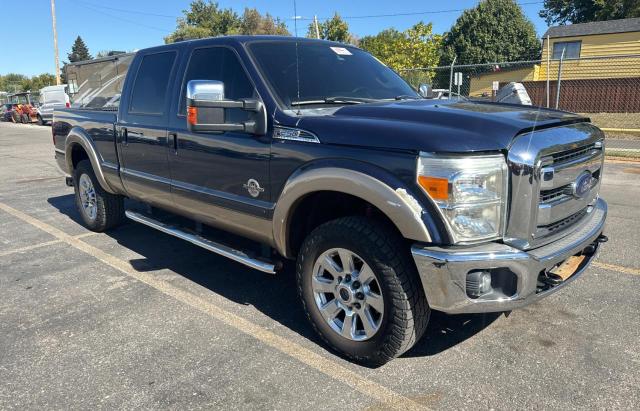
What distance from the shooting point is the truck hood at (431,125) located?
2539 millimetres

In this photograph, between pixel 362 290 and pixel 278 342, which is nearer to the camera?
pixel 362 290

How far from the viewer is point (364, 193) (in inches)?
107

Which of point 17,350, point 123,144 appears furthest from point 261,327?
point 123,144

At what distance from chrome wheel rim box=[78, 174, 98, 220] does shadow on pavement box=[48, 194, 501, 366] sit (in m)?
0.32

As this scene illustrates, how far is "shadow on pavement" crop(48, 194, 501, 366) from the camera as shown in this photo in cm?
335

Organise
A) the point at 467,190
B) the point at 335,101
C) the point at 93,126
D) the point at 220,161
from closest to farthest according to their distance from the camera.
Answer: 1. the point at 467,190
2. the point at 335,101
3. the point at 220,161
4. the point at 93,126

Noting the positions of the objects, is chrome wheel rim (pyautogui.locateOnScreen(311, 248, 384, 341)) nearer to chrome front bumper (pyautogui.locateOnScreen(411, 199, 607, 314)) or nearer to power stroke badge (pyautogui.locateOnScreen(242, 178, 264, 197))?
chrome front bumper (pyautogui.locateOnScreen(411, 199, 607, 314))

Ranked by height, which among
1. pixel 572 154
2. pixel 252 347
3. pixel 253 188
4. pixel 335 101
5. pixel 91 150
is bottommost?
pixel 252 347

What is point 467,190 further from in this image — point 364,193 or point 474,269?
point 364,193

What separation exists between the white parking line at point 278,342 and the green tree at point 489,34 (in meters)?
45.5

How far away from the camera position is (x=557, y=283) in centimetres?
280

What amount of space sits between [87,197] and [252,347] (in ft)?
12.2

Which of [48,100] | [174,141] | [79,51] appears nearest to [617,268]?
[174,141]

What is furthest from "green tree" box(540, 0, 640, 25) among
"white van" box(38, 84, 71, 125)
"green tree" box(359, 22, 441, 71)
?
"white van" box(38, 84, 71, 125)
